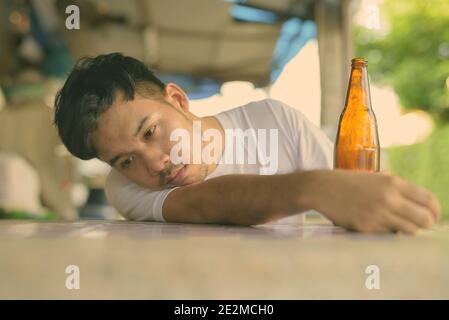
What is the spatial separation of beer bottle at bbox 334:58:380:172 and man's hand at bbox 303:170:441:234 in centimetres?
26

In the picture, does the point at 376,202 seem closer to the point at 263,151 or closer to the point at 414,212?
the point at 414,212

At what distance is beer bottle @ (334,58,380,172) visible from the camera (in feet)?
2.93

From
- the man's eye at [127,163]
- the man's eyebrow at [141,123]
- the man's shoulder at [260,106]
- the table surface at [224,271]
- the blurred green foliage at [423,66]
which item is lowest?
the table surface at [224,271]

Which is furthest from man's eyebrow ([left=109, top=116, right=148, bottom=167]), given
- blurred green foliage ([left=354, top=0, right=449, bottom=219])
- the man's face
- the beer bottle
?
blurred green foliage ([left=354, top=0, right=449, bottom=219])

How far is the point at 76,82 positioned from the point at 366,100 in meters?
0.64

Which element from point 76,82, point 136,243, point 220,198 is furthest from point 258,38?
point 136,243

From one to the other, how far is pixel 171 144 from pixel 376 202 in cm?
55

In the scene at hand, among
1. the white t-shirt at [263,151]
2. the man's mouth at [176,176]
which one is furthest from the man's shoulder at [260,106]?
the man's mouth at [176,176]

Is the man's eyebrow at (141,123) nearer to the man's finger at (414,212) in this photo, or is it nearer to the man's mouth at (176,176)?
the man's mouth at (176,176)

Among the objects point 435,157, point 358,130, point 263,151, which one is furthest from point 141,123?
point 435,157

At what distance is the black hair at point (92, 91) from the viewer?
1051mm

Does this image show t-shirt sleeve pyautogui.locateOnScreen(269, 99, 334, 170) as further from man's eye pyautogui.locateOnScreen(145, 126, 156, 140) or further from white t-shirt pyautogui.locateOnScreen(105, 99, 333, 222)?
man's eye pyautogui.locateOnScreen(145, 126, 156, 140)

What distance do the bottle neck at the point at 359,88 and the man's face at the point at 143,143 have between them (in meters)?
0.35

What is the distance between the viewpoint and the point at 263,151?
1.12 metres
